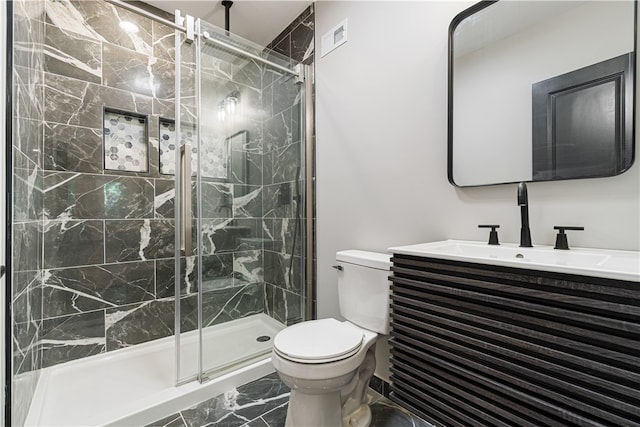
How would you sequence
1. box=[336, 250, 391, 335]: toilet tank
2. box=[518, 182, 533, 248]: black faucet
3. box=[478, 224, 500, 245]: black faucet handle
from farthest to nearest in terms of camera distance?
box=[336, 250, 391, 335]: toilet tank
box=[478, 224, 500, 245]: black faucet handle
box=[518, 182, 533, 248]: black faucet

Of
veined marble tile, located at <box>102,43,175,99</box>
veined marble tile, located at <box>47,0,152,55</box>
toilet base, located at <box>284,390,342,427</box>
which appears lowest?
toilet base, located at <box>284,390,342,427</box>

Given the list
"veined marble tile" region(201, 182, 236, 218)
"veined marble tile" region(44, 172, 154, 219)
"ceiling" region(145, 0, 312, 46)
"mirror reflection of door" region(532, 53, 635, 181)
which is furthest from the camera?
"ceiling" region(145, 0, 312, 46)

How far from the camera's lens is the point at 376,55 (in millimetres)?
1704

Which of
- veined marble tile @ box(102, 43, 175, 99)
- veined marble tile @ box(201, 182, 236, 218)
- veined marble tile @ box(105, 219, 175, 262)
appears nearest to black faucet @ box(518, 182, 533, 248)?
veined marble tile @ box(201, 182, 236, 218)

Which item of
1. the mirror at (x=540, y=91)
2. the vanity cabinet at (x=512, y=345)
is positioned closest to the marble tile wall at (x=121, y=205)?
the vanity cabinet at (x=512, y=345)

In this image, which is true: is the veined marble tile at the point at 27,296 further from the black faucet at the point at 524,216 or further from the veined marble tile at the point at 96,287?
the black faucet at the point at 524,216

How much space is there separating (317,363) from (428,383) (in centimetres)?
41

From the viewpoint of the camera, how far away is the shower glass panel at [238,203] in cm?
168

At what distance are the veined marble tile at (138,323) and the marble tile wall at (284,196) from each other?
0.79 metres

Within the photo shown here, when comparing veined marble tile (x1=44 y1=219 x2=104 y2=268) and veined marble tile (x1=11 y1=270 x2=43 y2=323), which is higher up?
veined marble tile (x1=44 y1=219 x2=104 y2=268)

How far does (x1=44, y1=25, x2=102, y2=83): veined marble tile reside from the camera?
5.94ft

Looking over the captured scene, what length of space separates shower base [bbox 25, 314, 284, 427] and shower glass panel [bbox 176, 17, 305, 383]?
12 millimetres

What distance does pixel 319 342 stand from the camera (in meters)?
1.26

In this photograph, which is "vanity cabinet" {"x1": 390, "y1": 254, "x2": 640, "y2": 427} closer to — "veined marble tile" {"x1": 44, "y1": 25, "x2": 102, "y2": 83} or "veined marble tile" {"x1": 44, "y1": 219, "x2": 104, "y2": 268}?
"veined marble tile" {"x1": 44, "y1": 219, "x2": 104, "y2": 268}
